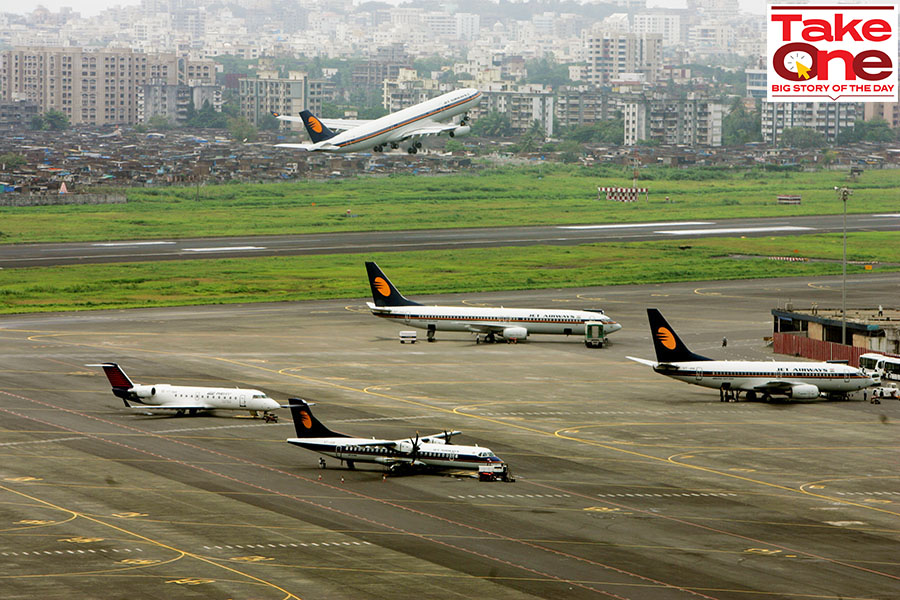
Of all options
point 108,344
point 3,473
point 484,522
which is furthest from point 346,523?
point 108,344

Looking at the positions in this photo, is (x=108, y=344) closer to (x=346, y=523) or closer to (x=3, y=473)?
(x=3, y=473)

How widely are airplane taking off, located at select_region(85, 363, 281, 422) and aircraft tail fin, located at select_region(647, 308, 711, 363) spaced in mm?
30259

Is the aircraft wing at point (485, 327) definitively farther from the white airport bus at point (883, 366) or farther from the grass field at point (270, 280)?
the white airport bus at point (883, 366)

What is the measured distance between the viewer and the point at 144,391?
103 m

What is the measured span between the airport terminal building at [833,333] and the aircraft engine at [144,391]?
6358cm

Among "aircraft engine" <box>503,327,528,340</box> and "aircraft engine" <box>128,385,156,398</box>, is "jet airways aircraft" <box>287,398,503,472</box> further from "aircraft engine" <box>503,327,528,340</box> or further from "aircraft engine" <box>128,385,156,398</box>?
"aircraft engine" <box>503,327,528,340</box>

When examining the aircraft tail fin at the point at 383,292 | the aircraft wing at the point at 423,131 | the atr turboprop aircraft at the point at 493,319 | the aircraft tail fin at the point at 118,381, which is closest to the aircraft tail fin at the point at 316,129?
the aircraft wing at the point at 423,131

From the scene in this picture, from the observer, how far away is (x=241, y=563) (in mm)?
65562

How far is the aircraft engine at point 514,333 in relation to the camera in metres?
140

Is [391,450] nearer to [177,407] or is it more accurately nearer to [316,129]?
[177,407]

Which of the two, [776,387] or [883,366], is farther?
[883,366]

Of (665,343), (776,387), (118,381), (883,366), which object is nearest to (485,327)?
(665,343)

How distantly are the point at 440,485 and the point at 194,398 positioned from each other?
26.8 meters

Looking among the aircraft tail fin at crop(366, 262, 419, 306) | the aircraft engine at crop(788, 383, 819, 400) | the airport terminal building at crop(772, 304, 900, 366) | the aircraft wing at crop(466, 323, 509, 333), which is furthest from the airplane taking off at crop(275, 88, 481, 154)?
the aircraft engine at crop(788, 383, 819, 400)
